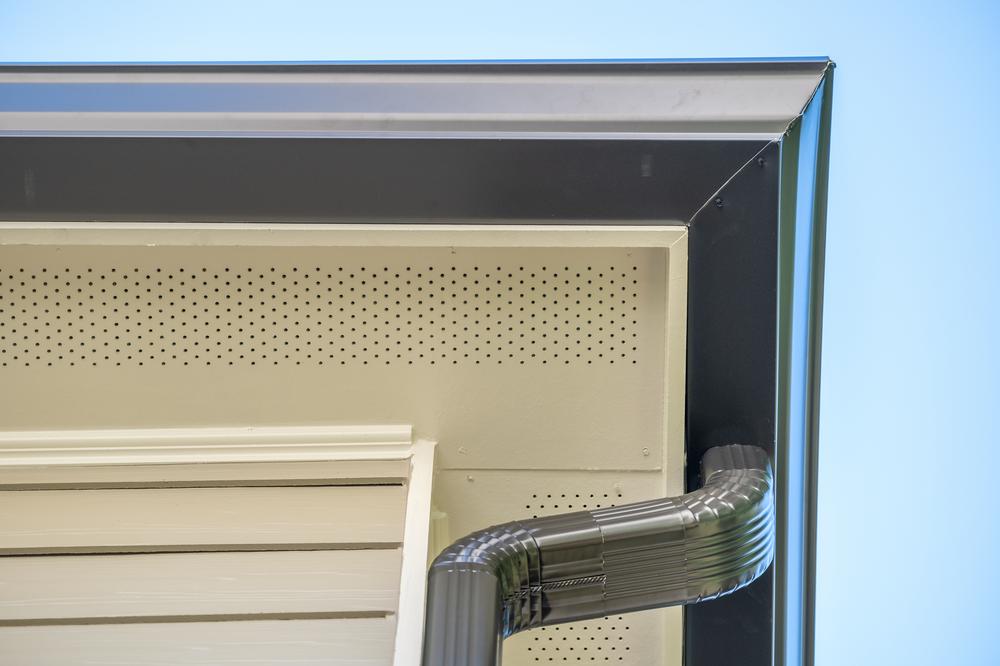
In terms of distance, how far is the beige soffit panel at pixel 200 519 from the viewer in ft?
3.17

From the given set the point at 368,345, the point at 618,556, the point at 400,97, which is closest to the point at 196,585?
the point at 368,345

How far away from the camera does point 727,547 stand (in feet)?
2.98

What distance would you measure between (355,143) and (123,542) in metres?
0.56

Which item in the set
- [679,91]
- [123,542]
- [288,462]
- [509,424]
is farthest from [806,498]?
[123,542]

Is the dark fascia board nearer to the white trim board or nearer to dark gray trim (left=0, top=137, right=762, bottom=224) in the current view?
dark gray trim (left=0, top=137, right=762, bottom=224)

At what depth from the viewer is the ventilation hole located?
105cm

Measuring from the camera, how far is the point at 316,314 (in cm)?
107

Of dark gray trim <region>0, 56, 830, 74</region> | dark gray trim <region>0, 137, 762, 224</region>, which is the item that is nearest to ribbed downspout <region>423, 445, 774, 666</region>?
dark gray trim <region>0, 137, 762, 224</region>

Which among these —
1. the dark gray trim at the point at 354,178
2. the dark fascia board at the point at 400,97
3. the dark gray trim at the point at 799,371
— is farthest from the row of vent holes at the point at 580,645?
the dark fascia board at the point at 400,97

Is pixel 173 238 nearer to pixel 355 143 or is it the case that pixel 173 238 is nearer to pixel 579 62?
pixel 355 143

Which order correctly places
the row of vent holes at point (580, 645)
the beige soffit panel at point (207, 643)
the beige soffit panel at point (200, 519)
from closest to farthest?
the beige soffit panel at point (207, 643) → the beige soffit panel at point (200, 519) → the row of vent holes at point (580, 645)

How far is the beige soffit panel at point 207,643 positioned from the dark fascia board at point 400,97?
557 mm

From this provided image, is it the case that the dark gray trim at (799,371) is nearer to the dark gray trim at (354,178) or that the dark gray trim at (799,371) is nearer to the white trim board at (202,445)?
the dark gray trim at (354,178)

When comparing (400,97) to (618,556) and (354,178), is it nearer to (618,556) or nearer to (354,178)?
(354,178)
